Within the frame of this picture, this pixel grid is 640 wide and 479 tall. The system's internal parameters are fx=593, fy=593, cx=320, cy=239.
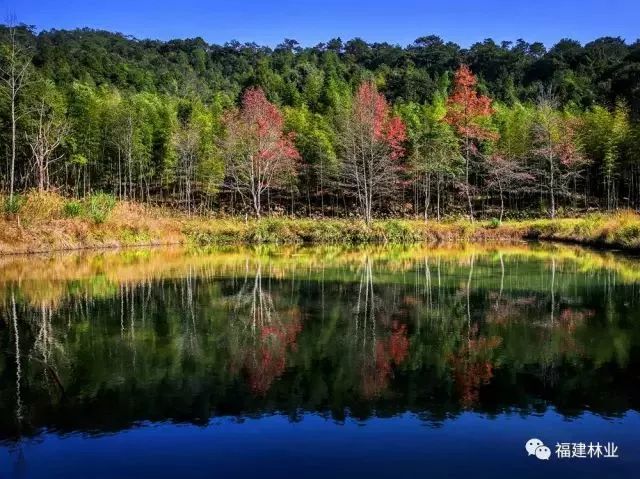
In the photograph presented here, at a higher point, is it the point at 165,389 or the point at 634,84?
the point at 634,84

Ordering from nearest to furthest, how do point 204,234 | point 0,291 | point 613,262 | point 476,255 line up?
point 0,291 < point 613,262 < point 476,255 < point 204,234

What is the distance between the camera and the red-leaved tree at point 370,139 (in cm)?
3506

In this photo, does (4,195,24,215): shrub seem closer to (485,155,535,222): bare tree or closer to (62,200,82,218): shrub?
(62,200,82,218): shrub

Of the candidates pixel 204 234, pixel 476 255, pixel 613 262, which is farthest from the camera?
pixel 204 234

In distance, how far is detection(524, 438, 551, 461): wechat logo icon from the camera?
16.6ft

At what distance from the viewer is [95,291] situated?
1404 cm

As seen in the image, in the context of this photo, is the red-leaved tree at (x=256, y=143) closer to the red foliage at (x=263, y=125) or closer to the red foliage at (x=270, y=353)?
the red foliage at (x=263, y=125)

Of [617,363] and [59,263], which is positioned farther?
[59,263]

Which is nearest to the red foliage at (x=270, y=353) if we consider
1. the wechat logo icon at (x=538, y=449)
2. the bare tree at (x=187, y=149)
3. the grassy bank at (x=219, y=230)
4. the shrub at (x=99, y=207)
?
the wechat logo icon at (x=538, y=449)

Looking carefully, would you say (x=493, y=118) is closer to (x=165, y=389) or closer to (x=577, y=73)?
(x=577, y=73)

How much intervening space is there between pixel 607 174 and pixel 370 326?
37812 mm

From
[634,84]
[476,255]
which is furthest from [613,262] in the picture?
[634,84]

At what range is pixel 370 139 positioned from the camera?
117 feet

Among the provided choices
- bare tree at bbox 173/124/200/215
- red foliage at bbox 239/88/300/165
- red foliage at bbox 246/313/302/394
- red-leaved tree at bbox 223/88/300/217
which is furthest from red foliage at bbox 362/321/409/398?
bare tree at bbox 173/124/200/215
